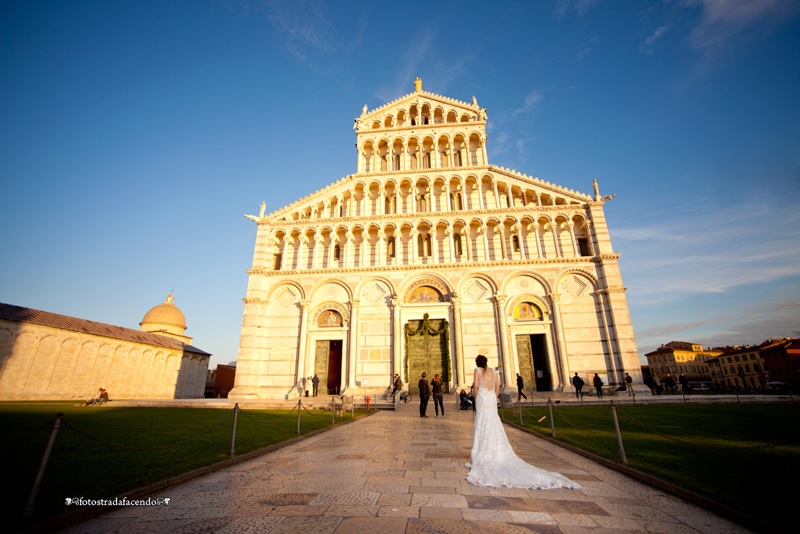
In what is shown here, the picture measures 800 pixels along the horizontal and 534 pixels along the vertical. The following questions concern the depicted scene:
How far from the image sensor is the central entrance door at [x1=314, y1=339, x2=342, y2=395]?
2311 cm

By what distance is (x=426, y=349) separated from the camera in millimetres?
22594

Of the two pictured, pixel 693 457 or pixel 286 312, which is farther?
pixel 286 312

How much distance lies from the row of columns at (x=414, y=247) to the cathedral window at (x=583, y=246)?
0.62 meters

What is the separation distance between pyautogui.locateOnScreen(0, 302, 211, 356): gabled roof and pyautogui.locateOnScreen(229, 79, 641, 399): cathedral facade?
787 inches

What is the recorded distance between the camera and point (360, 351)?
74.9ft

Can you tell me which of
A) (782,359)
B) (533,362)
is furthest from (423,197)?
(782,359)

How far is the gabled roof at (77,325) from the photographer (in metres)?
27.6

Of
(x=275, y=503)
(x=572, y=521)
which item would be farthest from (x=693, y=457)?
(x=275, y=503)

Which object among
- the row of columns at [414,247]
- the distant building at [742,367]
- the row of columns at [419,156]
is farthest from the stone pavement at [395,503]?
the distant building at [742,367]

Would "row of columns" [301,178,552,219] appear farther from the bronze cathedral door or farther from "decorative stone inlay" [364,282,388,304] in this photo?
the bronze cathedral door

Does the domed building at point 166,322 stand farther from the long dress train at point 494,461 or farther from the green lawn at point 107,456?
the long dress train at point 494,461

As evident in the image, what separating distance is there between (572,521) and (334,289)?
2182 cm

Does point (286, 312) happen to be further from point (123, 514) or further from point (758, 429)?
point (758, 429)

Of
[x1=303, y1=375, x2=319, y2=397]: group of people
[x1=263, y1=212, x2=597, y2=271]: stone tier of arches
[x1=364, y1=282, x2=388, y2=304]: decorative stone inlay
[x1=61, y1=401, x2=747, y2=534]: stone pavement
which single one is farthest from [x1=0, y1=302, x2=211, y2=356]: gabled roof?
[x1=61, y1=401, x2=747, y2=534]: stone pavement
